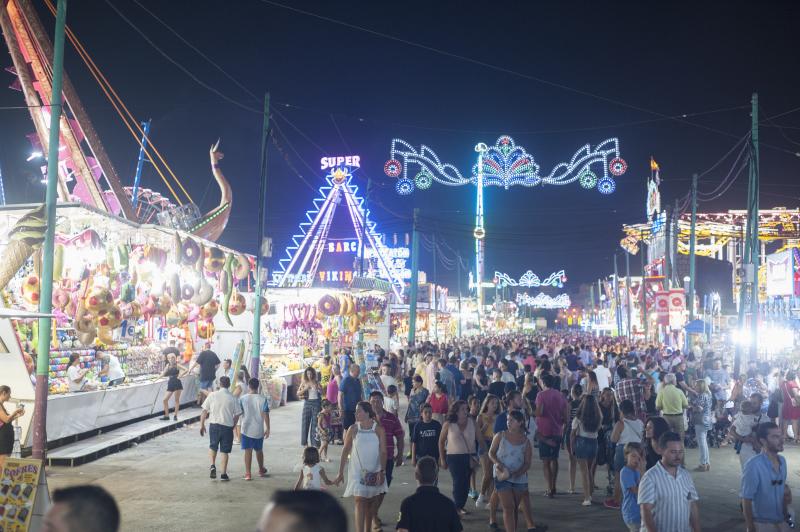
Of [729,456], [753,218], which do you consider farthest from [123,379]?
[753,218]

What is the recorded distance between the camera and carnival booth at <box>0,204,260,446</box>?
39.9 feet

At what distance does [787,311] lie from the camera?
29109 mm

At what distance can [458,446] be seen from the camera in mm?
8891

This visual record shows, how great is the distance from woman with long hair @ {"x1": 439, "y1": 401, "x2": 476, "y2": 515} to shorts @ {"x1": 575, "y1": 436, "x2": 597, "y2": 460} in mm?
1778

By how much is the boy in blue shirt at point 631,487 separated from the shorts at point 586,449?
2565 mm

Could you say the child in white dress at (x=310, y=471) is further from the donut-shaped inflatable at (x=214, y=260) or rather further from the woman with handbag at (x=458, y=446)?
the donut-shaped inflatable at (x=214, y=260)

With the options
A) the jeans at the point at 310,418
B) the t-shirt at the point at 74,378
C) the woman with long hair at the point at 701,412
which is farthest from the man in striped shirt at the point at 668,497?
the t-shirt at the point at 74,378

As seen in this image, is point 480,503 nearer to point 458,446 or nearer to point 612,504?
point 458,446

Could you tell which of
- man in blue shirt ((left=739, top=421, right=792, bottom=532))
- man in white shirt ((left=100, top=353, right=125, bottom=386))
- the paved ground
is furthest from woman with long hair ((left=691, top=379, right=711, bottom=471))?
man in white shirt ((left=100, top=353, right=125, bottom=386))

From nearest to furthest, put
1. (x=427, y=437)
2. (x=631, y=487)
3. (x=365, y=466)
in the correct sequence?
(x=631, y=487) → (x=365, y=466) → (x=427, y=437)

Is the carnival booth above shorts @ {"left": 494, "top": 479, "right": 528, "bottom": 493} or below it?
above

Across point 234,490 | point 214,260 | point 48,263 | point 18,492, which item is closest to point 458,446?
point 234,490

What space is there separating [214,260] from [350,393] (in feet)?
16.9

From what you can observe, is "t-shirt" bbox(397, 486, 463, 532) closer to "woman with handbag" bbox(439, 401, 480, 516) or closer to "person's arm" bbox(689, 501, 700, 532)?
"person's arm" bbox(689, 501, 700, 532)
